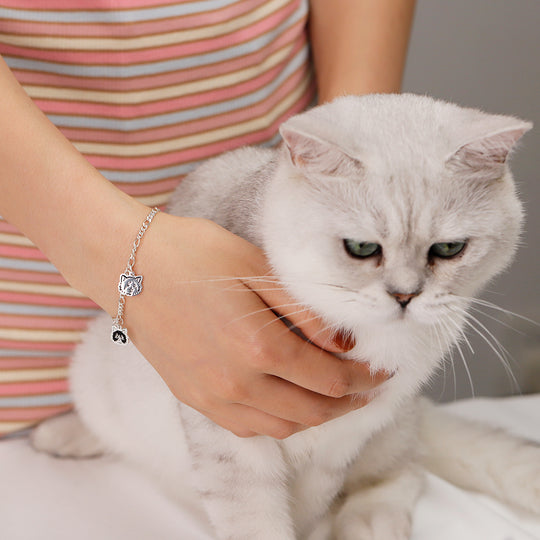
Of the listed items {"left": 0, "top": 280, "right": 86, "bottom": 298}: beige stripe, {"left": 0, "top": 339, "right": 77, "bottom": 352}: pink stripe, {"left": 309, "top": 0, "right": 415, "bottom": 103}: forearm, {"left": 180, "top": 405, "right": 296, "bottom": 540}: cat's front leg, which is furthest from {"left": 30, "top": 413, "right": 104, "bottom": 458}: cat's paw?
{"left": 309, "top": 0, "right": 415, "bottom": 103}: forearm

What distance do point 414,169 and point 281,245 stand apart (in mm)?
182

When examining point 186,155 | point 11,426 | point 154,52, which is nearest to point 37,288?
point 11,426

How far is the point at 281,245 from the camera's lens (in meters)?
0.79

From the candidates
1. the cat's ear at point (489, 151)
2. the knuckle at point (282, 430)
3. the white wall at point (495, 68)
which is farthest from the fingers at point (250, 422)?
the white wall at point (495, 68)

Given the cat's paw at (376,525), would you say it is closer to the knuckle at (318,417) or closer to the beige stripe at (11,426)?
the knuckle at (318,417)

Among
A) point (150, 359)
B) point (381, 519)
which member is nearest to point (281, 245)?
point (150, 359)

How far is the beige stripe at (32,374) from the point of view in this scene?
45.8 inches

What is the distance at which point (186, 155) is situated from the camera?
1.22 metres

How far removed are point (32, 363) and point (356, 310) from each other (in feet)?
2.33

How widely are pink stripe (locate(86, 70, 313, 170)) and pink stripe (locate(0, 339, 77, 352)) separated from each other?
0.35m

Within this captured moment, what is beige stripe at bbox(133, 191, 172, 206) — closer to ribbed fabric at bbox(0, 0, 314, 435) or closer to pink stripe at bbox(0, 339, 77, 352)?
ribbed fabric at bbox(0, 0, 314, 435)

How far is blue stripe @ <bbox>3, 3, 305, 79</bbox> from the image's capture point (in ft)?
3.58

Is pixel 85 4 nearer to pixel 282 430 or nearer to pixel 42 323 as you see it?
pixel 42 323

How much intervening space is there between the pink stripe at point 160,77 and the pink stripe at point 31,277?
0.96 feet
